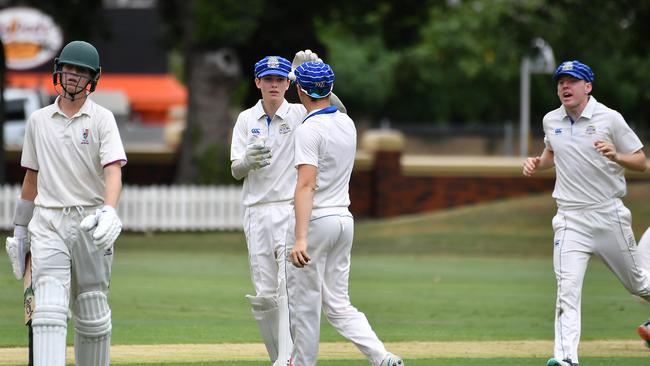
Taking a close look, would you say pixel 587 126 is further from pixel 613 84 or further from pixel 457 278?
pixel 613 84

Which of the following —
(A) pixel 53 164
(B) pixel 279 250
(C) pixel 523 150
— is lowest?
(C) pixel 523 150

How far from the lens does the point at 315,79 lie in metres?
7.74

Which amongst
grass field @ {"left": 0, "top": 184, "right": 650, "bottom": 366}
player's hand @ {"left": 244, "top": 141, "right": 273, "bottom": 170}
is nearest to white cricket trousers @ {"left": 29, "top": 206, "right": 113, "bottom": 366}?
player's hand @ {"left": 244, "top": 141, "right": 273, "bottom": 170}

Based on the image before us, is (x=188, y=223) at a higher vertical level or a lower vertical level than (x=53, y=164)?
lower

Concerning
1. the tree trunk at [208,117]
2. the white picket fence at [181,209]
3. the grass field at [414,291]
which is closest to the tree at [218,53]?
the tree trunk at [208,117]

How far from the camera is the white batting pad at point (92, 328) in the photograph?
7305 mm

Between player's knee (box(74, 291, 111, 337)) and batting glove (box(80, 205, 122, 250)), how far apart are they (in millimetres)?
433

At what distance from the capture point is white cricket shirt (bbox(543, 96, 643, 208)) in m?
8.93

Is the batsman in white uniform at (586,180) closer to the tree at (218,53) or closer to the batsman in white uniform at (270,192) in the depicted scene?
the batsman in white uniform at (270,192)

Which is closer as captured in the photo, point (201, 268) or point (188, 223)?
point (201, 268)

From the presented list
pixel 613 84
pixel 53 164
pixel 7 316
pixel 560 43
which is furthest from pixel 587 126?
pixel 613 84

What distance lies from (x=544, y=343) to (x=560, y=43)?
14.5m

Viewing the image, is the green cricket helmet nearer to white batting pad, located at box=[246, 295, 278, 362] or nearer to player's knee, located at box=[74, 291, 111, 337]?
player's knee, located at box=[74, 291, 111, 337]

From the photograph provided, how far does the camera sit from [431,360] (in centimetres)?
953
